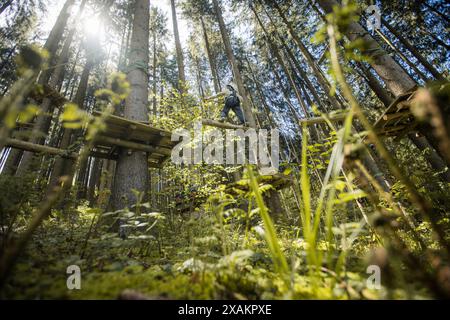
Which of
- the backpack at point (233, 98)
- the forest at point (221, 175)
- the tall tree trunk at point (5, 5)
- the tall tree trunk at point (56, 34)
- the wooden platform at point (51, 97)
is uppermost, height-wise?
the tall tree trunk at point (5, 5)

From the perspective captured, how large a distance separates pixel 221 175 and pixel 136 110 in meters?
3.52

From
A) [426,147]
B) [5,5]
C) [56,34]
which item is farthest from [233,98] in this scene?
[5,5]

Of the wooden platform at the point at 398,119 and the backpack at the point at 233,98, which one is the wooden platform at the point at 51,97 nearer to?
the backpack at the point at 233,98

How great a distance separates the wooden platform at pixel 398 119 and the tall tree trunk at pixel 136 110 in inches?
193

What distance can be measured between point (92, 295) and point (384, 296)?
1644 millimetres

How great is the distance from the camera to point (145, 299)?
118 cm

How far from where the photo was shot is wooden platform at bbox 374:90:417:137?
370 cm

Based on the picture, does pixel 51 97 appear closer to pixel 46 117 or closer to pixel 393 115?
pixel 46 117

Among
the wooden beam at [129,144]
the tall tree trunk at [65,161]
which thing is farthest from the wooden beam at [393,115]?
the tall tree trunk at [65,161]

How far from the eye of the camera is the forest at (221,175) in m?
1.23

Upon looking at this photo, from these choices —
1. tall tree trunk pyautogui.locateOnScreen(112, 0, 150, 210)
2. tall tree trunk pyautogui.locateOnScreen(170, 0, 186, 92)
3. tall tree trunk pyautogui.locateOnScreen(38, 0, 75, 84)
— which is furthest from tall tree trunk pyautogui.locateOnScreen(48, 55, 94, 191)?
tall tree trunk pyautogui.locateOnScreen(112, 0, 150, 210)

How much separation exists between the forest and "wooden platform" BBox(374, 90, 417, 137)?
0.04m
